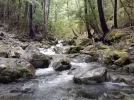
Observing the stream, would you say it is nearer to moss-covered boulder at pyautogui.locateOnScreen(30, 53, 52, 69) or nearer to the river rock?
the river rock

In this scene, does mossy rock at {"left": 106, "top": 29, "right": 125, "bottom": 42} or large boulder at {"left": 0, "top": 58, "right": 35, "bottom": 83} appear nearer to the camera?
large boulder at {"left": 0, "top": 58, "right": 35, "bottom": 83}

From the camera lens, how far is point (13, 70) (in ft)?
22.3

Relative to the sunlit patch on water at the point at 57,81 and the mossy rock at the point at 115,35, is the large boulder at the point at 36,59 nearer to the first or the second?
the sunlit patch on water at the point at 57,81

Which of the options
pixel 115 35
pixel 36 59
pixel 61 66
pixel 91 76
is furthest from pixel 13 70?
Result: pixel 115 35

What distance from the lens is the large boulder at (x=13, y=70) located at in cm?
662

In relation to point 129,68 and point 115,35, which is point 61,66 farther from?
point 115,35

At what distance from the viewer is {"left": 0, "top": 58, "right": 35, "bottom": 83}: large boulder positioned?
6625 millimetres

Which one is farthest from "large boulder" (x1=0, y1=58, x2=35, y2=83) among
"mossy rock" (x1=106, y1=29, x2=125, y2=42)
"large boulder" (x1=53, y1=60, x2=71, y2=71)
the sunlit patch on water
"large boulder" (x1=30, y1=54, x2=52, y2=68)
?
"mossy rock" (x1=106, y1=29, x2=125, y2=42)

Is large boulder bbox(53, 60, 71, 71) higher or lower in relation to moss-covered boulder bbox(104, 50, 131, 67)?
lower

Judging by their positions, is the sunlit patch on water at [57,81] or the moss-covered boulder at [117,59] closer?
the sunlit patch on water at [57,81]

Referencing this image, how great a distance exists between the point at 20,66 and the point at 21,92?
1.60 m

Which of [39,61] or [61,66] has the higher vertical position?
[39,61]

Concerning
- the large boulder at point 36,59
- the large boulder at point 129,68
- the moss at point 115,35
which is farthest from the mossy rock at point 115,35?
the large boulder at point 36,59

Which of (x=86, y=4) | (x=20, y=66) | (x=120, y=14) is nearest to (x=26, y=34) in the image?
(x=86, y=4)
